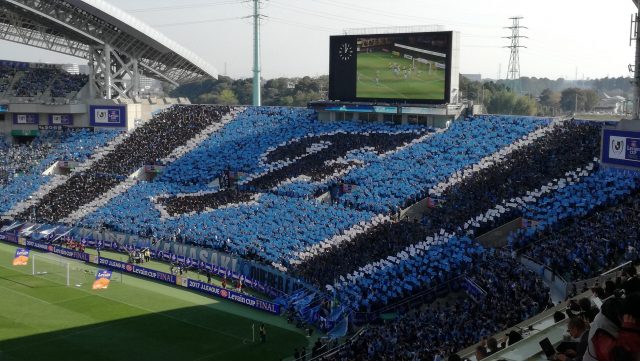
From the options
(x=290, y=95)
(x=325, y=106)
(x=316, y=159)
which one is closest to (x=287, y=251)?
(x=316, y=159)

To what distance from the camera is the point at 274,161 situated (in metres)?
55.1

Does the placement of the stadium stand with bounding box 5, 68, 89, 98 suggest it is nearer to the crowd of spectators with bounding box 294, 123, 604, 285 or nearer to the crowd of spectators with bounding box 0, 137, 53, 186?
the crowd of spectators with bounding box 0, 137, 53, 186

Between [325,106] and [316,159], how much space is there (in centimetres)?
757

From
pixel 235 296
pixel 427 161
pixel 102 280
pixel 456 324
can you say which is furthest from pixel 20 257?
pixel 456 324

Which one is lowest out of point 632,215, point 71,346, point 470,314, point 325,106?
point 71,346

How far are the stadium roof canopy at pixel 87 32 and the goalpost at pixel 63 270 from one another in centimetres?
2448

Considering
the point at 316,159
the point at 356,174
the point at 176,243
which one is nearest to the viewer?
the point at 176,243

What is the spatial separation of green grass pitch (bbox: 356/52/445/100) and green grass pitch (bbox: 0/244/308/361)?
24.6m

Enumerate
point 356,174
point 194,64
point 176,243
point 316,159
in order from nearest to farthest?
point 176,243, point 356,174, point 316,159, point 194,64

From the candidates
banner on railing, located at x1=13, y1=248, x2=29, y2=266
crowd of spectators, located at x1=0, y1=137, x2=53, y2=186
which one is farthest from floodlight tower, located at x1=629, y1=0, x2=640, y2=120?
crowd of spectators, located at x1=0, y1=137, x2=53, y2=186

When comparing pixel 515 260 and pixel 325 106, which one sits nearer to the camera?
pixel 515 260

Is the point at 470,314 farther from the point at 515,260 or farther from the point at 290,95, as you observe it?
the point at 290,95

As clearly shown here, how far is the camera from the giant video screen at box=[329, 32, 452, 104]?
5166 cm

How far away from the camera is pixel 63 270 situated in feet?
136
